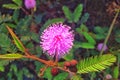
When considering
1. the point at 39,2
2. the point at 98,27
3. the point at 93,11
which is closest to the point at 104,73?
the point at 98,27

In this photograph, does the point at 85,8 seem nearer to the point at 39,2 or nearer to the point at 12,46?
the point at 39,2

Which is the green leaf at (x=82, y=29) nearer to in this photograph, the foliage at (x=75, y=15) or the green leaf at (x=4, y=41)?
the foliage at (x=75, y=15)

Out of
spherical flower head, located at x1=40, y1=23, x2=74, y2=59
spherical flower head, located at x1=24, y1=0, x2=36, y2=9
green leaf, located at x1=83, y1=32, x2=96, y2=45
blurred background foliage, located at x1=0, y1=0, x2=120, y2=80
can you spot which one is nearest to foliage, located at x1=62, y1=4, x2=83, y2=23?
blurred background foliage, located at x1=0, y1=0, x2=120, y2=80

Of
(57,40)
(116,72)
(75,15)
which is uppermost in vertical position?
(75,15)

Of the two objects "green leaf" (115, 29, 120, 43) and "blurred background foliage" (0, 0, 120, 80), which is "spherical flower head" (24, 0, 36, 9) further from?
"green leaf" (115, 29, 120, 43)

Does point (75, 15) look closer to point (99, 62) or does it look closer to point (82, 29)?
point (82, 29)

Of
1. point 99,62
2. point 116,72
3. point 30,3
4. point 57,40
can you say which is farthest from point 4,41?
point 116,72

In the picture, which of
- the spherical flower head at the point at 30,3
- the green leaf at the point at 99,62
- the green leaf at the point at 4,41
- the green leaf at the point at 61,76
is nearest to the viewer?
the green leaf at the point at 99,62

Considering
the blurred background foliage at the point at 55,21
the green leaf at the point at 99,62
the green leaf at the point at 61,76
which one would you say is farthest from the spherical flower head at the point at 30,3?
the green leaf at the point at 99,62
